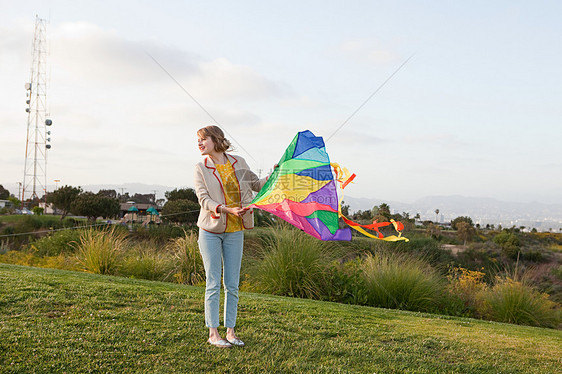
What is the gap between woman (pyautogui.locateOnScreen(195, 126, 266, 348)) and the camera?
4129 millimetres

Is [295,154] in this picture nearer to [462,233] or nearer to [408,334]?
[408,334]

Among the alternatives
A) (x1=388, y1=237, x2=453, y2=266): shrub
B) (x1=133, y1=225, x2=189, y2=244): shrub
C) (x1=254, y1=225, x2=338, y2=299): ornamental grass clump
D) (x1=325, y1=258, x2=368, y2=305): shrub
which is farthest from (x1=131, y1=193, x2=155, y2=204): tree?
(x1=325, y1=258, x2=368, y2=305): shrub

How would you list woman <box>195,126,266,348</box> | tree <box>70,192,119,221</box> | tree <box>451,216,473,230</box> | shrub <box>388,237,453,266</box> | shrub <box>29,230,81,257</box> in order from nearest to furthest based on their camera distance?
woman <box>195,126,266,348</box> → shrub <box>29,230,81,257</box> → shrub <box>388,237,453,266</box> → tree <box>70,192,119,221</box> → tree <box>451,216,473,230</box>

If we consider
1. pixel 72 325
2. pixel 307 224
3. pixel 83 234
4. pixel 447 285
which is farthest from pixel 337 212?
pixel 83 234

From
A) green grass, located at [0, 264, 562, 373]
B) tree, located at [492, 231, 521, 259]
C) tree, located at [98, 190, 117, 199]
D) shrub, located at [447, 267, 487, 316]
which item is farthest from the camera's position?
tree, located at [98, 190, 117, 199]

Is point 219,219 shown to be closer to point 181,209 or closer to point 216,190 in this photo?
point 216,190

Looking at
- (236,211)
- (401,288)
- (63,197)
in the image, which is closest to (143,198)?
(63,197)

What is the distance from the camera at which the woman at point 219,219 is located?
413 centimetres

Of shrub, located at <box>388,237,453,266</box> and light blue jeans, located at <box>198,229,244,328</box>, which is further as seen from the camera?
shrub, located at <box>388,237,453,266</box>

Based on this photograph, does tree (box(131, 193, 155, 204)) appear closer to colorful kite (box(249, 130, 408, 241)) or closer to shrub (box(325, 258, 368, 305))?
shrub (box(325, 258, 368, 305))

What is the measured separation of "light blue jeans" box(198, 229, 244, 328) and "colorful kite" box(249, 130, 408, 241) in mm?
482

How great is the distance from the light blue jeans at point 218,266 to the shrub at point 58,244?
36.2 feet

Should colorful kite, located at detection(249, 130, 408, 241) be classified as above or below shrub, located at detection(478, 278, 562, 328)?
above

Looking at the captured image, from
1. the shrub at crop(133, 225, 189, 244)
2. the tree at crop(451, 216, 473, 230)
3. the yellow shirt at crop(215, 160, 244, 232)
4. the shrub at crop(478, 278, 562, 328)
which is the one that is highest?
the yellow shirt at crop(215, 160, 244, 232)
